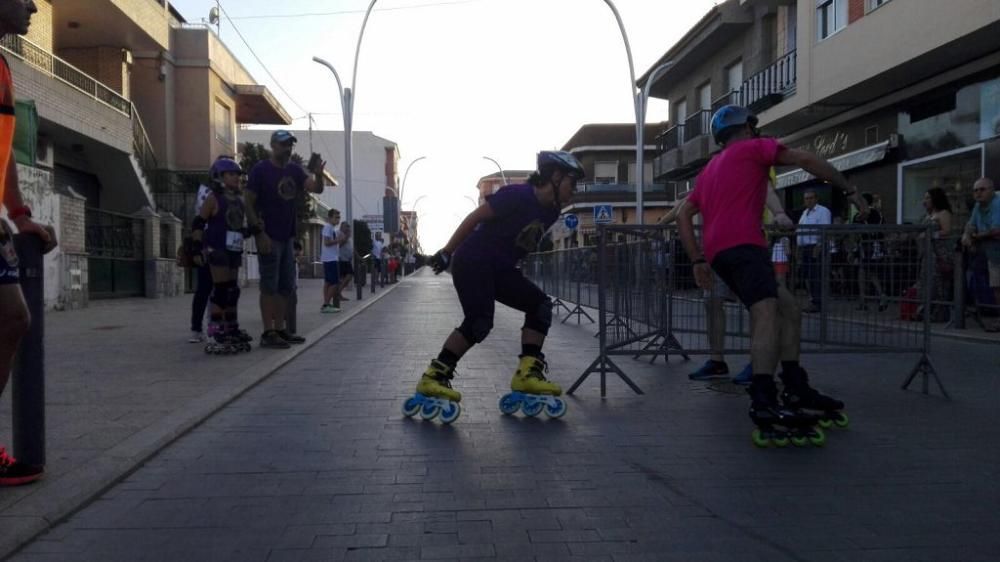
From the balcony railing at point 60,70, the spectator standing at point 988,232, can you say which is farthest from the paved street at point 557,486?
the balcony railing at point 60,70

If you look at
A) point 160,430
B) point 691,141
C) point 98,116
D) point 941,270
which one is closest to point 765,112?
point 691,141

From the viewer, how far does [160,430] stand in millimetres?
4957

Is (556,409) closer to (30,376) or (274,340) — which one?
(30,376)

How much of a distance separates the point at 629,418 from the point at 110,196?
71.9 feet

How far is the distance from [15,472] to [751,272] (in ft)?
12.3

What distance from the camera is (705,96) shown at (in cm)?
2898

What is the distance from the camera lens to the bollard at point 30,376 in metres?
3.85

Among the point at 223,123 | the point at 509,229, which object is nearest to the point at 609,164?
the point at 223,123

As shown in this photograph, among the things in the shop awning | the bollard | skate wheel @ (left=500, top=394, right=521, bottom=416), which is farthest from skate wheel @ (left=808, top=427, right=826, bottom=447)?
the shop awning

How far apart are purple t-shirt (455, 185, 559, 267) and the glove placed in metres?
0.15

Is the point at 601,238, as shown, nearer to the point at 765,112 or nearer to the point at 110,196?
the point at 765,112

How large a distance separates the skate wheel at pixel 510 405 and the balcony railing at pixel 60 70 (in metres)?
14.1

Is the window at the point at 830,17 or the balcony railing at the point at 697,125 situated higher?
the window at the point at 830,17

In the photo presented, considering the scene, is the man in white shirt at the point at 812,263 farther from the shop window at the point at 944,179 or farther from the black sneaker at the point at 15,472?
the shop window at the point at 944,179
